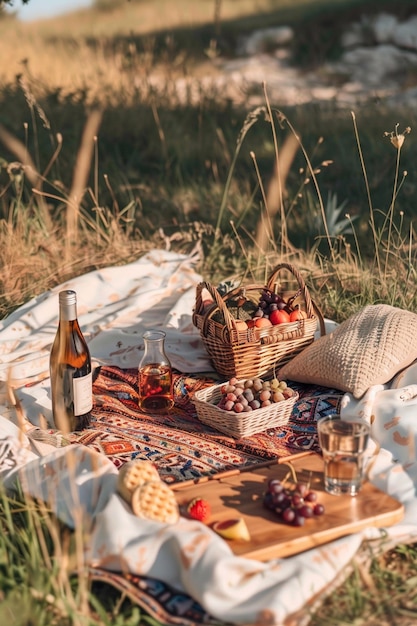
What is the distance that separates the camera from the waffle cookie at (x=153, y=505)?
2.65 m

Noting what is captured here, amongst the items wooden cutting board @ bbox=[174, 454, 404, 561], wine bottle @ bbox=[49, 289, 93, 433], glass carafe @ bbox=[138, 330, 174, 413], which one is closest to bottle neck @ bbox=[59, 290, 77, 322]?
→ wine bottle @ bbox=[49, 289, 93, 433]

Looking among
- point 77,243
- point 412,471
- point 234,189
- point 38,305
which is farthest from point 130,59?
point 412,471

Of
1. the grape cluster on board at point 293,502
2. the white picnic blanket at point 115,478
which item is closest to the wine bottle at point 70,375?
the white picnic blanket at point 115,478

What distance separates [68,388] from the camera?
3.46 m

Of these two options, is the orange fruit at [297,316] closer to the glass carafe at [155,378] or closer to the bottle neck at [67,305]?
the glass carafe at [155,378]

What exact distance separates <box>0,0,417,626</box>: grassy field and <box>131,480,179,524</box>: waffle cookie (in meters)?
0.28

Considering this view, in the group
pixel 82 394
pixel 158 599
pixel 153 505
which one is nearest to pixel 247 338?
pixel 82 394

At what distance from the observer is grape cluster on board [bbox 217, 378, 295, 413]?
11.4ft

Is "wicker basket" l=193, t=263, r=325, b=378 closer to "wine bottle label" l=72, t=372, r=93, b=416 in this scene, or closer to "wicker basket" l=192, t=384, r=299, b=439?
"wicker basket" l=192, t=384, r=299, b=439

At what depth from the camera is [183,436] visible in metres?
3.49

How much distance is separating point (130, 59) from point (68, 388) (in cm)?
679

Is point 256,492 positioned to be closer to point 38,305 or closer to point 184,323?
point 184,323

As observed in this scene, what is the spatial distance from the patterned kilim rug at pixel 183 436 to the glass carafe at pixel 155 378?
2.3 inches

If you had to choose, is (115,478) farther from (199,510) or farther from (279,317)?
(279,317)
